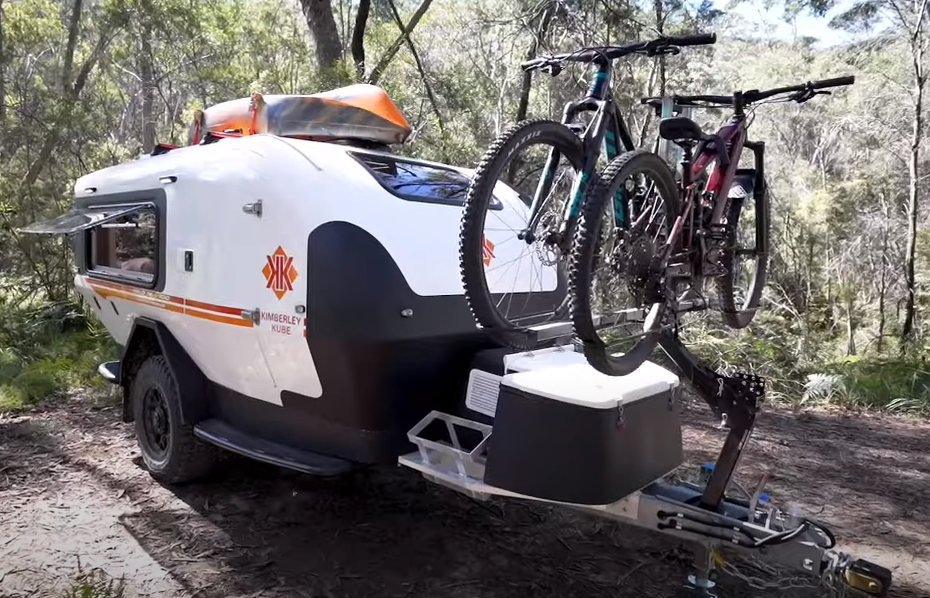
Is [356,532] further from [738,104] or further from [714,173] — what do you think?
[738,104]

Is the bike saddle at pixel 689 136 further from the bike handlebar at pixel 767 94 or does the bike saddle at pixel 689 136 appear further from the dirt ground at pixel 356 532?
the dirt ground at pixel 356 532

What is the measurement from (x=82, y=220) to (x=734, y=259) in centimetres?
433

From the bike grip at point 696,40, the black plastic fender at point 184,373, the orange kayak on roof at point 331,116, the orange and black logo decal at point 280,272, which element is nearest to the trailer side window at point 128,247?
the black plastic fender at point 184,373

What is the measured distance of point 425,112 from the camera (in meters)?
11.5

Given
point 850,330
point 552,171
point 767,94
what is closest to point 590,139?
point 552,171

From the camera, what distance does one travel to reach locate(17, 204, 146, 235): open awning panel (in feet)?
15.8

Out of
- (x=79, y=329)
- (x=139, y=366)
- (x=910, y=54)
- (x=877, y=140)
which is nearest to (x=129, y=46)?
(x=79, y=329)

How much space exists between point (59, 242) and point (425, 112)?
18.8 feet

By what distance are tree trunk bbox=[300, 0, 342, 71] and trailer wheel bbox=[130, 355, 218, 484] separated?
6.35 meters

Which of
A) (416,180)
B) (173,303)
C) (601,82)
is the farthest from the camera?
(173,303)

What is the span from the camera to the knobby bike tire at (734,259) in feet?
11.8

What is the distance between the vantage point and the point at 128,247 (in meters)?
5.10

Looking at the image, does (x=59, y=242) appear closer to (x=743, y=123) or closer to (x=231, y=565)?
(x=231, y=565)

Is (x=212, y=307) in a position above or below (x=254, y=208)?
below
